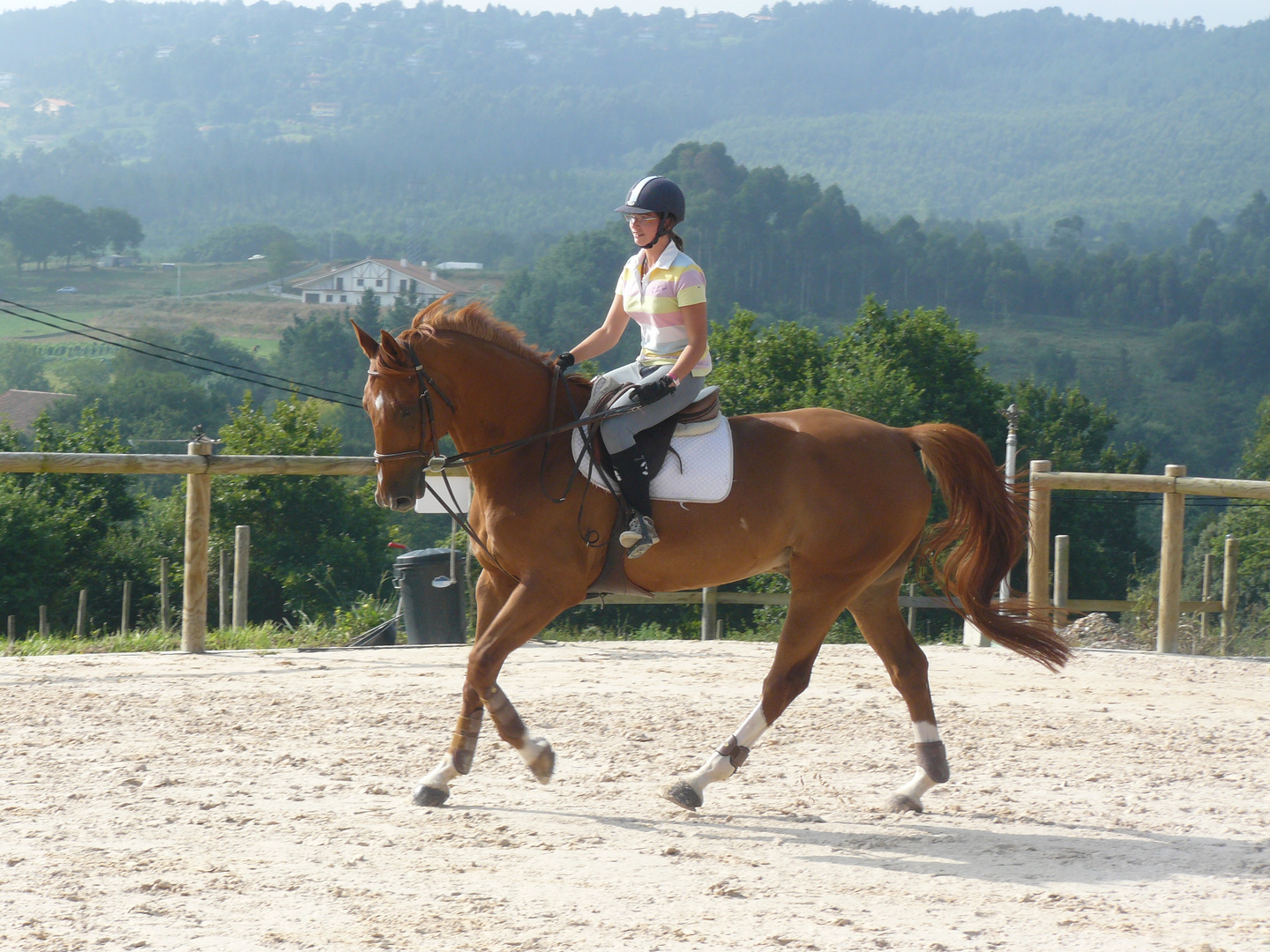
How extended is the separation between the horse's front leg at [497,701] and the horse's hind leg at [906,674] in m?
1.40

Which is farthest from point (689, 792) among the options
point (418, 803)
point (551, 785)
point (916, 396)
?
point (916, 396)

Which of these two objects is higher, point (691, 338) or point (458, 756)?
point (691, 338)

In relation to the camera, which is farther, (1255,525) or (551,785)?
(1255,525)

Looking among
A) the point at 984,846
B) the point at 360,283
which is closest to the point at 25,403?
the point at 360,283

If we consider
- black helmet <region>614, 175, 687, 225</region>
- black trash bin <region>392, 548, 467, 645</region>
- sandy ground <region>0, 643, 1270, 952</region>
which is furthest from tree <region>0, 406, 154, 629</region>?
black helmet <region>614, 175, 687, 225</region>

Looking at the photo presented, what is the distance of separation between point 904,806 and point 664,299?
7.62ft

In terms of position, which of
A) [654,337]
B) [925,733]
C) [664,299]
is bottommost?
[925,733]

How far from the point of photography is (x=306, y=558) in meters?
52.2

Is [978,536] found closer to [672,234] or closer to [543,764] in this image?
[672,234]

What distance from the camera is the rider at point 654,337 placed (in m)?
4.99

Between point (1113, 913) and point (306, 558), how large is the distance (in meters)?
50.8

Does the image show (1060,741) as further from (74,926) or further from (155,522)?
(155,522)

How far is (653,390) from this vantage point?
496 centimetres

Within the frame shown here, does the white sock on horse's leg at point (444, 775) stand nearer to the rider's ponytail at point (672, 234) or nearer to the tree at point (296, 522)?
the rider's ponytail at point (672, 234)
